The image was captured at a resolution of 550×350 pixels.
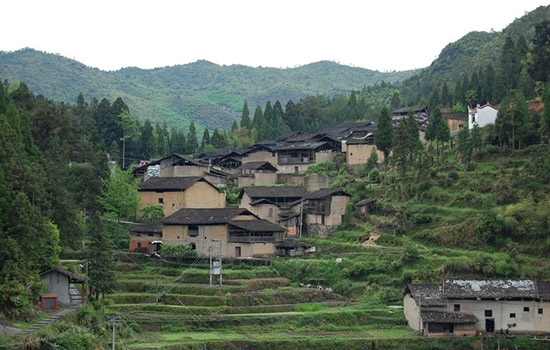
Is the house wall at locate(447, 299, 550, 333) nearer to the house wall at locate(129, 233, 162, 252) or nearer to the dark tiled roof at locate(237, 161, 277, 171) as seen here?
the house wall at locate(129, 233, 162, 252)

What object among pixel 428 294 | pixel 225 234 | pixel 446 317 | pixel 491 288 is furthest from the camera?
pixel 225 234

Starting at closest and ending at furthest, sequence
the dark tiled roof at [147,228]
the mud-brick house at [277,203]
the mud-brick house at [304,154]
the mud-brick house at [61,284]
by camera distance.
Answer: the mud-brick house at [61,284], the dark tiled roof at [147,228], the mud-brick house at [277,203], the mud-brick house at [304,154]

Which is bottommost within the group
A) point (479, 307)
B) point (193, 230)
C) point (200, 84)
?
point (479, 307)

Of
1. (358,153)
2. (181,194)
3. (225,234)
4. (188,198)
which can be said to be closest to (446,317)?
(225,234)

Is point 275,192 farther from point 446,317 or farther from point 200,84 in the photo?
point 200,84

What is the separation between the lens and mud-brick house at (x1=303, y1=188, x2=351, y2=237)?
60.5m

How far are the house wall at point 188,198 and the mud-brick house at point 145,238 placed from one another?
5.19 m

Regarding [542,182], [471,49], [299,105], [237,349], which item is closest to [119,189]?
[237,349]

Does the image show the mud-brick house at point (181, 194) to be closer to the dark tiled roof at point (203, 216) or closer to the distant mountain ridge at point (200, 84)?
the dark tiled roof at point (203, 216)

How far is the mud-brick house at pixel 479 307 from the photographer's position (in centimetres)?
4509

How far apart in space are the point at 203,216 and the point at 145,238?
389cm

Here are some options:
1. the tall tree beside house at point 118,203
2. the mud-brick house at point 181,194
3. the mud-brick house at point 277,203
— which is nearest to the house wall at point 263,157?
the mud-brick house at point 277,203

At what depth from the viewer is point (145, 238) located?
58.2 meters

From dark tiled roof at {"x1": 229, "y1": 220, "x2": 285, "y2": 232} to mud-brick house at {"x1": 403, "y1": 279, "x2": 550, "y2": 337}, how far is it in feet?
41.2
